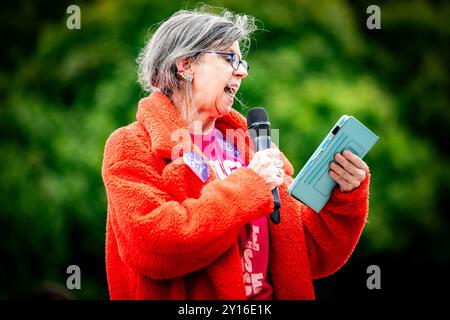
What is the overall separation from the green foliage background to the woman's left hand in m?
5.41

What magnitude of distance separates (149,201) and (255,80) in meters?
6.19

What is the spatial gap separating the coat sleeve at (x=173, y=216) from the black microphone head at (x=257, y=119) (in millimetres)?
266

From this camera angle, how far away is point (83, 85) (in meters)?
9.79

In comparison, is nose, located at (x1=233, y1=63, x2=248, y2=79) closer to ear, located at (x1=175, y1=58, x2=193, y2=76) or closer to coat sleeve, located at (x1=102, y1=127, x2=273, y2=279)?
ear, located at (x1=175, y1=58, x2=193, y2=76)

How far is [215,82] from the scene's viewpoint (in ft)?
9.07

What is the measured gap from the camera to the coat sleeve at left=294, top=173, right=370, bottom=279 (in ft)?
9.03

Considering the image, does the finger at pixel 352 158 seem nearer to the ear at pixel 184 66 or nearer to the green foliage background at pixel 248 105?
the ear at pixel 184 66

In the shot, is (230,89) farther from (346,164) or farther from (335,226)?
(335,226)

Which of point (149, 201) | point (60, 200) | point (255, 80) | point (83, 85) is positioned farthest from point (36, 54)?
point (149, 201)

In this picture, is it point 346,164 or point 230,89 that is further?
point 230,89

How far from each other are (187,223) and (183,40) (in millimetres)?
715

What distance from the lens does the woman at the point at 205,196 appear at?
248cm
